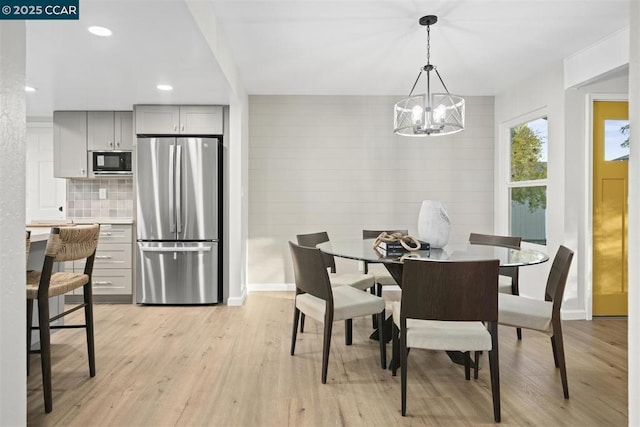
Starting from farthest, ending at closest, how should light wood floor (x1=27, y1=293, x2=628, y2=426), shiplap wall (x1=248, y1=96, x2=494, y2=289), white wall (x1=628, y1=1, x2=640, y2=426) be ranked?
shiplap wall (x1=248, y1=96, x2=494, y2=289)
light wood floor (x1=27, y1=293, x2=628, y2=426)
white wall (x1=628, y1=1, x2=640, y2=426)

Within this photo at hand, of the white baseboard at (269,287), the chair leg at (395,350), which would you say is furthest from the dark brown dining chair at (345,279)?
the white baseboard at (269,287)

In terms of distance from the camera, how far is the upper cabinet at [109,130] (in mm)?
4602

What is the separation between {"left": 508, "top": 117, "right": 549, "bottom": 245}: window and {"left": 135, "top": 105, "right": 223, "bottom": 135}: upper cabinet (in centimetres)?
343

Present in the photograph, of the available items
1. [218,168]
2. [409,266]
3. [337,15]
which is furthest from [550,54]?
[218,168]

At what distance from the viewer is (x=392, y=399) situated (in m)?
2.22

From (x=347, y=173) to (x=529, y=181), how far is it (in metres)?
2.07

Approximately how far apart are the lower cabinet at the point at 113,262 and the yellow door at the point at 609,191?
189 inches

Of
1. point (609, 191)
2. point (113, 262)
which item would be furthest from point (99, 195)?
point (609, 191)

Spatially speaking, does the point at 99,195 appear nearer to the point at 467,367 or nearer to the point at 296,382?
the point at 296,382

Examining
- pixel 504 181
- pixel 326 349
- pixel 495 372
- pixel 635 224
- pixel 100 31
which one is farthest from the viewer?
pixel 504 181

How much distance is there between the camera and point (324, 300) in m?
2.56

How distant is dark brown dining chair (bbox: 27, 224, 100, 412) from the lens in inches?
81.0

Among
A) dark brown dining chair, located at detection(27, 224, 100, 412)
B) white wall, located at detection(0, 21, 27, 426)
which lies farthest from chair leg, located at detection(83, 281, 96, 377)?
white wall, located at detection(0, 21, 27, 426)

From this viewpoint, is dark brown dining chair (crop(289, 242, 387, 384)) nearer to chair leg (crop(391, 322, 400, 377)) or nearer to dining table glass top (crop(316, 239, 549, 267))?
chair leg (crop(391, 322, 400, 377))
